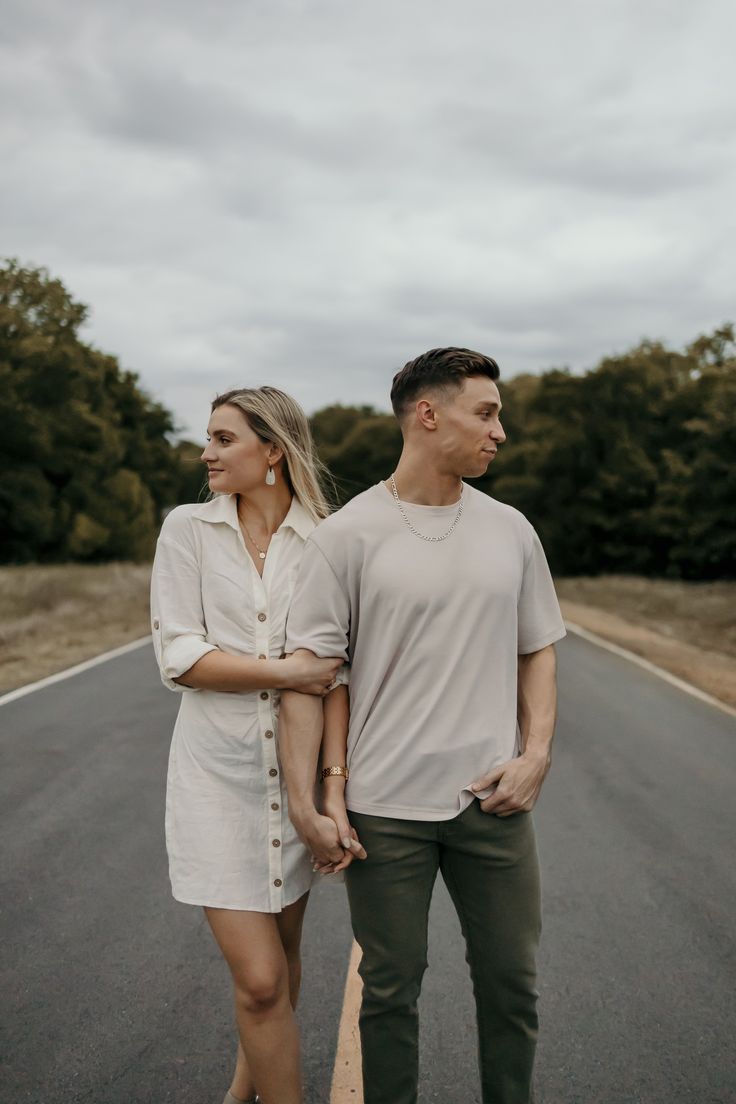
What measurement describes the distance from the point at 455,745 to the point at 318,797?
1.25 feet

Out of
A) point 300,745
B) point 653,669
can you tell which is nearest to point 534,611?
point 300,745

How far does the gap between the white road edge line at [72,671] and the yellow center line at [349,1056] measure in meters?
7.55

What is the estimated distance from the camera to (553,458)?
54.8 metres

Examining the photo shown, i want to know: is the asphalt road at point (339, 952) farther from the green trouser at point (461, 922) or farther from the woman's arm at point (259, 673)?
the woman's arm at point (259, 673)

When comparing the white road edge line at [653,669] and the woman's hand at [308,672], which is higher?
the woman's hand at [308,672]

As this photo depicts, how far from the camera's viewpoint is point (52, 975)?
4113 millimetres

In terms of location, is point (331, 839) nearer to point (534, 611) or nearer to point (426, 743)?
point (426, 743)

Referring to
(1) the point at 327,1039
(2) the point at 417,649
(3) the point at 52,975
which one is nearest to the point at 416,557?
(2) the point at 417,649

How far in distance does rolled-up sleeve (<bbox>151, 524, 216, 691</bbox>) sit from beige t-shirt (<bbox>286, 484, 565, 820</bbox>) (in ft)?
1.03

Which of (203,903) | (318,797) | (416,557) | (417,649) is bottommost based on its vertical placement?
(203,903)

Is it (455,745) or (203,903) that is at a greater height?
(455,745)

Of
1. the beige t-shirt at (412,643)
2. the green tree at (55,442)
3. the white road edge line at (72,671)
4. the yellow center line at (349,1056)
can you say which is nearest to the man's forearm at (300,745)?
the beige t-shirt at (412,643)

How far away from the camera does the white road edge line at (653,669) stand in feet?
37.7

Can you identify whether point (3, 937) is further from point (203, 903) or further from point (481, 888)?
point (481, 888)
